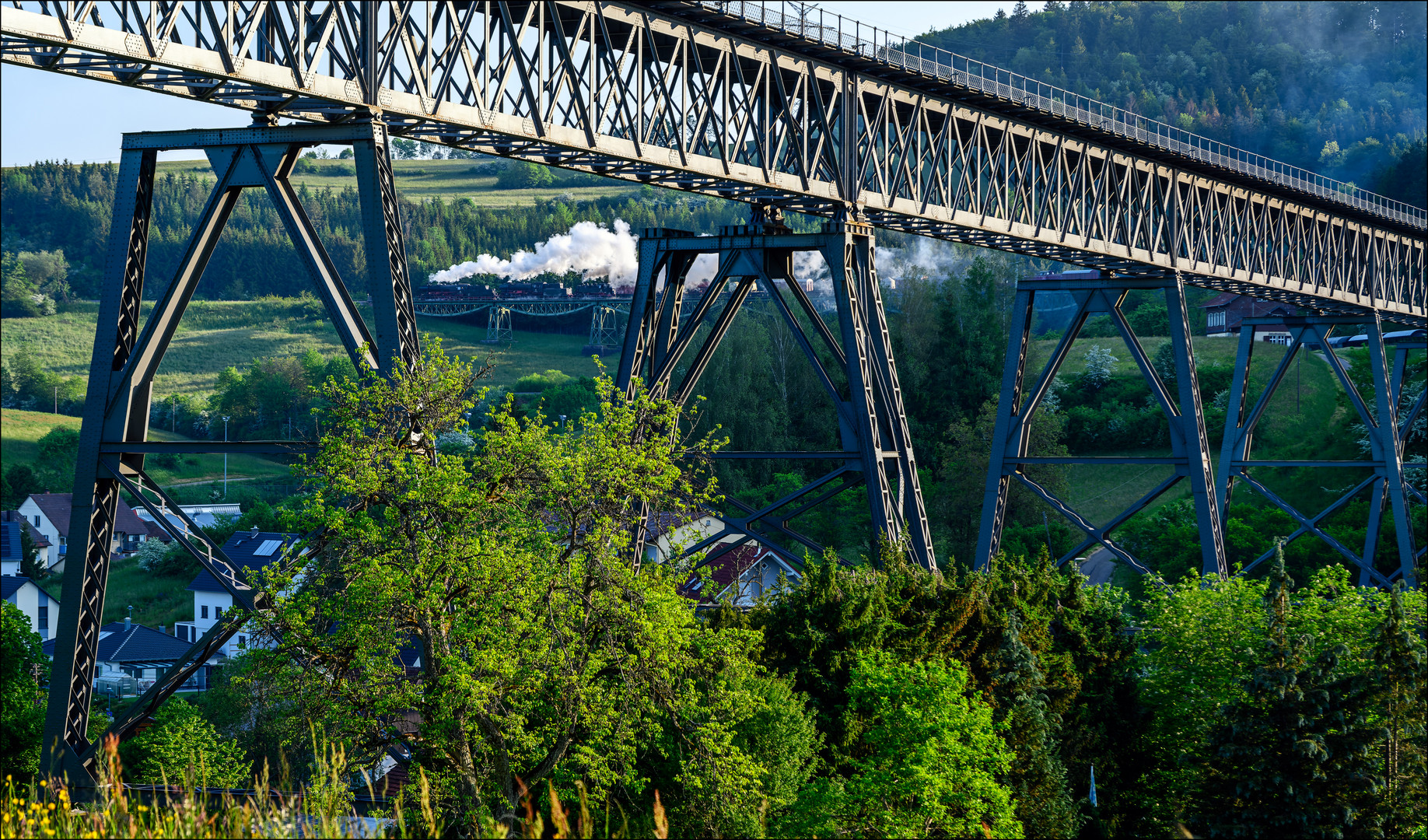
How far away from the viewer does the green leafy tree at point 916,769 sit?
1614 cm

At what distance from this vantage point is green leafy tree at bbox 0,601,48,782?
107 ft

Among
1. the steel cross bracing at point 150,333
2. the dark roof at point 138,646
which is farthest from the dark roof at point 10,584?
the steel cross bracing at point 150,333

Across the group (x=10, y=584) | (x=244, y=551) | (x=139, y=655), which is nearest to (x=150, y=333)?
(x=139, y=655)

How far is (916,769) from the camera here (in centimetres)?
1617

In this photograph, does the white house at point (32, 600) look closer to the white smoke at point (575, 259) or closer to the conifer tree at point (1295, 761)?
the white smoke at point (575, 259)

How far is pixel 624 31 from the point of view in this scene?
19.2 m

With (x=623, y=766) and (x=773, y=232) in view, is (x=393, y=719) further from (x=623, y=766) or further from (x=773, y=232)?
(x=773, y=232)

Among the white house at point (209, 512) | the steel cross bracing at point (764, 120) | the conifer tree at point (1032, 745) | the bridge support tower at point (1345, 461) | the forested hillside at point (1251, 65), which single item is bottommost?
the white house at point (209, 512)

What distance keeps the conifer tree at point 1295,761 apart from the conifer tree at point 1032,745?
1.81 metres

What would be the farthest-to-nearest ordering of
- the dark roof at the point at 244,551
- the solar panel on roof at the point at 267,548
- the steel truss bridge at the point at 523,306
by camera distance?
the steel truss bridge at the point at 523,306
the solar panel on roof at the point at 267,548
the dark roof at the point at 244,551

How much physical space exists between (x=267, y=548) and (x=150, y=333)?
43925 mm

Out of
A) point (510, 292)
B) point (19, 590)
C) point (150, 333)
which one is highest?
point (510, 292)

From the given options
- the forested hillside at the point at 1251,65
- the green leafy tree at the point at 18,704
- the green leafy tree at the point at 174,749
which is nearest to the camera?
the green leafy tree at the point at 174,749

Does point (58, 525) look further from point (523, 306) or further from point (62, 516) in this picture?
point (523, 306)
